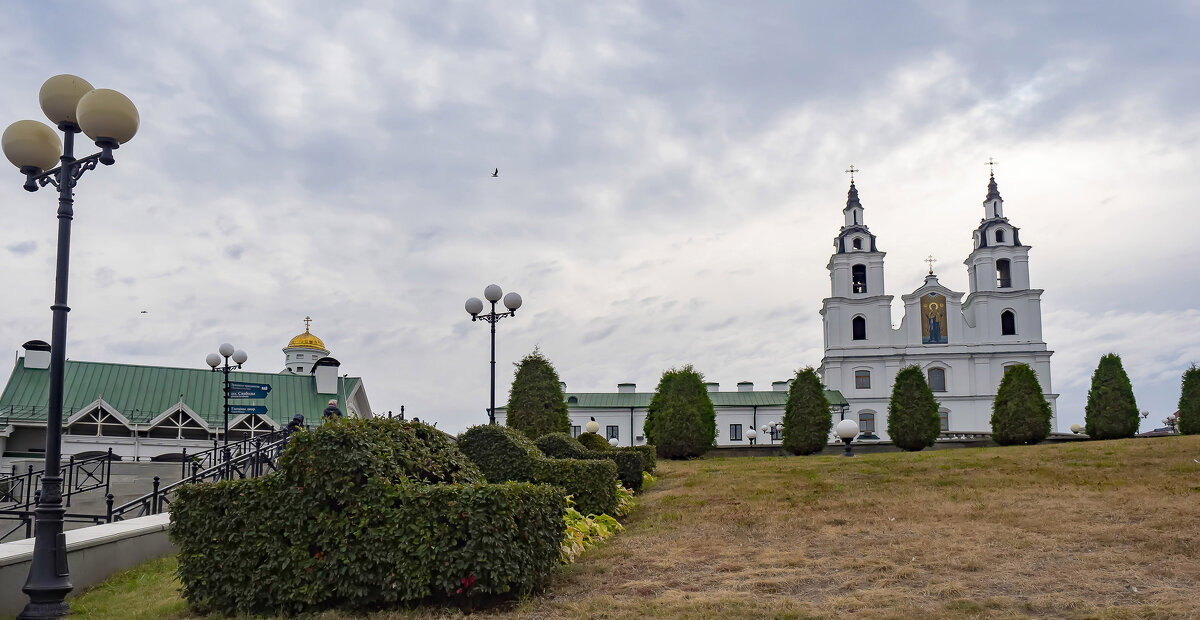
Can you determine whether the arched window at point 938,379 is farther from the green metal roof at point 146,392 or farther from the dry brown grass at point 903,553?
the dry brown grass at point 903,553

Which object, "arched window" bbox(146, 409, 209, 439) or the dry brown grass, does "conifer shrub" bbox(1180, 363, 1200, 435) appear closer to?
the dry brown grass

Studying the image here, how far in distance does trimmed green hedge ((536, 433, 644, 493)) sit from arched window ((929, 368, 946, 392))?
53957mm

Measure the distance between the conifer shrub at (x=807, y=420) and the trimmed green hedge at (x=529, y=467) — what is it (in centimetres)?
2339

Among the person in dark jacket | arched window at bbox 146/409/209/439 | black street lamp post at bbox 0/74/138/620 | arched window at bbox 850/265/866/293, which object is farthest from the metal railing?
arched window at bbox 850/265/866/293

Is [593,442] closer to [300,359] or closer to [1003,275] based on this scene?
[300,359]

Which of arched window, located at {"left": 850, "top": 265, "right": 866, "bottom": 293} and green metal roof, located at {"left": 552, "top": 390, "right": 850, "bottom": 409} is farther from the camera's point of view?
arched window, located at {"left": 850, "top": 265, "right": 866, "bottom": 293}

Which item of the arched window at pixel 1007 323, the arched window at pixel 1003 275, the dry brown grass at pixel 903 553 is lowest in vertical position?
the dry brown grass at pixel 903 553

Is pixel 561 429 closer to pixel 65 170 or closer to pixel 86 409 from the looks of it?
pixel 65 170

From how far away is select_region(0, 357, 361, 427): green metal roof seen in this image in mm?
35844

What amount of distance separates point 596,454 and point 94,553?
8982 mm

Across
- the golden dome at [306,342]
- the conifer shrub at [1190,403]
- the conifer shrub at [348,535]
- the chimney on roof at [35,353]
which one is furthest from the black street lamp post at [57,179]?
the golden dome at [306,342]

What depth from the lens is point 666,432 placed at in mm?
35000

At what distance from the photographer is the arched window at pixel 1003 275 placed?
66800mm

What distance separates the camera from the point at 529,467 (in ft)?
37.9
